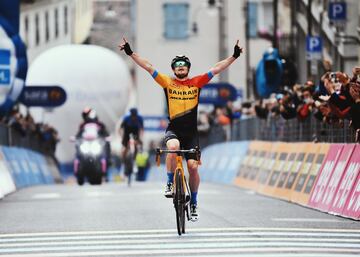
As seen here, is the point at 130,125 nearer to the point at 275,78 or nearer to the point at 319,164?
the point at 275,78

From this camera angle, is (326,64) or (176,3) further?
(176,3)

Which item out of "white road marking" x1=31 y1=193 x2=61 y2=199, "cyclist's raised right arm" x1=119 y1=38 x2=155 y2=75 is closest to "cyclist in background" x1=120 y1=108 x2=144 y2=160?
"white road marking" x1=31 y1=193 x2=61 y2=199

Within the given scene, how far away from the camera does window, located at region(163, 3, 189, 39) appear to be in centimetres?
7969

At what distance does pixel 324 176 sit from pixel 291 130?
6304 mm

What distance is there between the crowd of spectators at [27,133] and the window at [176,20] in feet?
96.9

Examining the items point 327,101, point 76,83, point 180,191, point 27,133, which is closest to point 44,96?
point 27,133

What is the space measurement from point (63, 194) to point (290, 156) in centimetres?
502

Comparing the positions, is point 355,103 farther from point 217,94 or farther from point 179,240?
point 217,94

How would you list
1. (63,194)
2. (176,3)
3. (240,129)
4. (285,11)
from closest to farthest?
1. (63,194)
2. (240,129)
3. (285,11)
4. (176,3)

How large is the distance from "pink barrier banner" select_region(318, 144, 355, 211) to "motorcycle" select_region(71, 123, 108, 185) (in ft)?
45.6

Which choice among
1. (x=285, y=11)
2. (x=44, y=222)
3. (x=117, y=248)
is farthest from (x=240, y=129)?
(x=285, y=11)

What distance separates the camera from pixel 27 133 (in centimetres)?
4353

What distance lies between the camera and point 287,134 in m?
27.8

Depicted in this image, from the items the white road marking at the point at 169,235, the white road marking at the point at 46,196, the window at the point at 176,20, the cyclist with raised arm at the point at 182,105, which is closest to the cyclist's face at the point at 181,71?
the cyclist with raised arm at the point at 182,105
